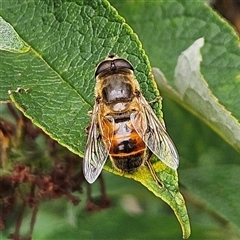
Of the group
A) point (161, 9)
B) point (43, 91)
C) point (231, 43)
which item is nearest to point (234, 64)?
point (231, 43)

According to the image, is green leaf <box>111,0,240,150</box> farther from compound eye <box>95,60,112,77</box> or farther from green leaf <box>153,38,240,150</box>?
compound eye <box>95,60,112,77</box>

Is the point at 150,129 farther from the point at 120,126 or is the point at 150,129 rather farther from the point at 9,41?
the point at 9,41

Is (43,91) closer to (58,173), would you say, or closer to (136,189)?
(58,173)

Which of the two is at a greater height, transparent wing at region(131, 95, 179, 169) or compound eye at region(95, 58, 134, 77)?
compound eye at region(95, 58, 134, 77)

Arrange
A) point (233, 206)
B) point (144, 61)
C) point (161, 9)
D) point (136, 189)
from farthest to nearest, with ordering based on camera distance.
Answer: point (136, 189), point (161, 9), point (233, 206), point (144, 61)

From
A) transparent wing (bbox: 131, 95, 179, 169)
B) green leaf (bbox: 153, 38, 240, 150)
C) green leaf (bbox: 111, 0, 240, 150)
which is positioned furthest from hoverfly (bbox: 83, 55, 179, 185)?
green leaf (bbox: 111, 0, 240, 150)

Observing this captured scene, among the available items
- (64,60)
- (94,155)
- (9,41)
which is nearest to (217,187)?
(94,155)
